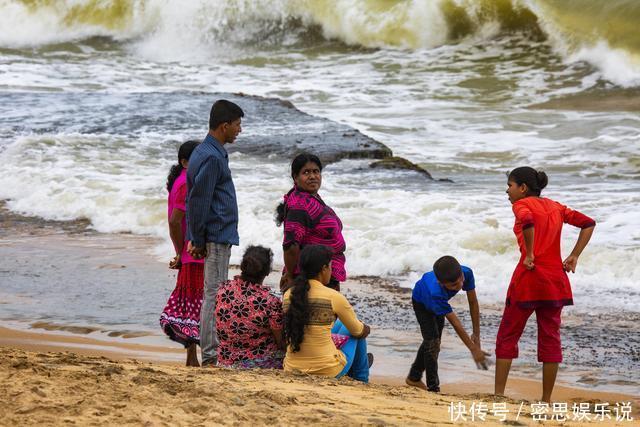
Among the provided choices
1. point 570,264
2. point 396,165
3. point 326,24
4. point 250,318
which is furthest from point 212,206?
point 326,24

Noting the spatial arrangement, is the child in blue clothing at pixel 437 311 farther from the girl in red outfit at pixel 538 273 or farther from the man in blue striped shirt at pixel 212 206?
the man in blue striped shirt at pixel 212 206

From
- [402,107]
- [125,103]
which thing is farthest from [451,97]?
[125,103]

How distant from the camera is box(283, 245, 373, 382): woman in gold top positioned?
16.7ft

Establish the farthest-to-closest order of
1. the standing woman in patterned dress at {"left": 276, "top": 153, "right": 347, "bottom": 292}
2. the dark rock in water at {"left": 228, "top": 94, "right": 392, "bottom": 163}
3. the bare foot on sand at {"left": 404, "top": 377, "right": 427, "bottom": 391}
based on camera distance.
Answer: the dark rock in water at {"left": 228, "top": 94, "right": 392, "bottom": 163} → the bare foot on sand at {"left": 404, "top": 377, "right": 427, "bottom": 391} → the standing woman in patterned dress at {"left": 276, "top": 153, "right": 347, "bottom": 292}

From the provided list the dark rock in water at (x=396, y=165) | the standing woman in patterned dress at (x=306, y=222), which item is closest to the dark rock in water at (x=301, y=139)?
the dark rock in water at (x=396, y=165)

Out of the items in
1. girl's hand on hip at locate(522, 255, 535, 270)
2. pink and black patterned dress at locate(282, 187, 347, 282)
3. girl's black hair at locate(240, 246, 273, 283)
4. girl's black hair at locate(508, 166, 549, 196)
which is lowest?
girl's black hair at locate(240, 246, 273, 283)

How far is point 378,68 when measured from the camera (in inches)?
986

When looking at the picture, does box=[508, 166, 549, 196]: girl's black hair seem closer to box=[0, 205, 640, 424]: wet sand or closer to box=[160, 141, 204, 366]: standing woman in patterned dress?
box=[0, 205, 640, 424]: wet sand

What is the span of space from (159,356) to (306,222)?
1721mm

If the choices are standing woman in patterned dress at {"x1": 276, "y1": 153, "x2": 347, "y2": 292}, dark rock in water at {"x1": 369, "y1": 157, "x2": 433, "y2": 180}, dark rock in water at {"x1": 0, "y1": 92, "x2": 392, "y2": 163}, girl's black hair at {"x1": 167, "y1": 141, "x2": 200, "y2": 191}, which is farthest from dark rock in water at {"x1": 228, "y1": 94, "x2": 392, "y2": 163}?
standing woman in patterned dress at {"x1": 276, "y1": 153, "x2": 347, "y2": 292}

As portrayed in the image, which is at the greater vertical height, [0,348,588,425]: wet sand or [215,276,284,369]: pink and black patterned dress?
[215,276,284,369]: pink and black patterned dress

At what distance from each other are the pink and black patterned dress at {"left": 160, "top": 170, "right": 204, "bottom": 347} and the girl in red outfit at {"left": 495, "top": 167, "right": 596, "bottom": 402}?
1.72 m

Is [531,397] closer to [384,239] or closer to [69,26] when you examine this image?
[384,239]

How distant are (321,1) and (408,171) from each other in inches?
692
